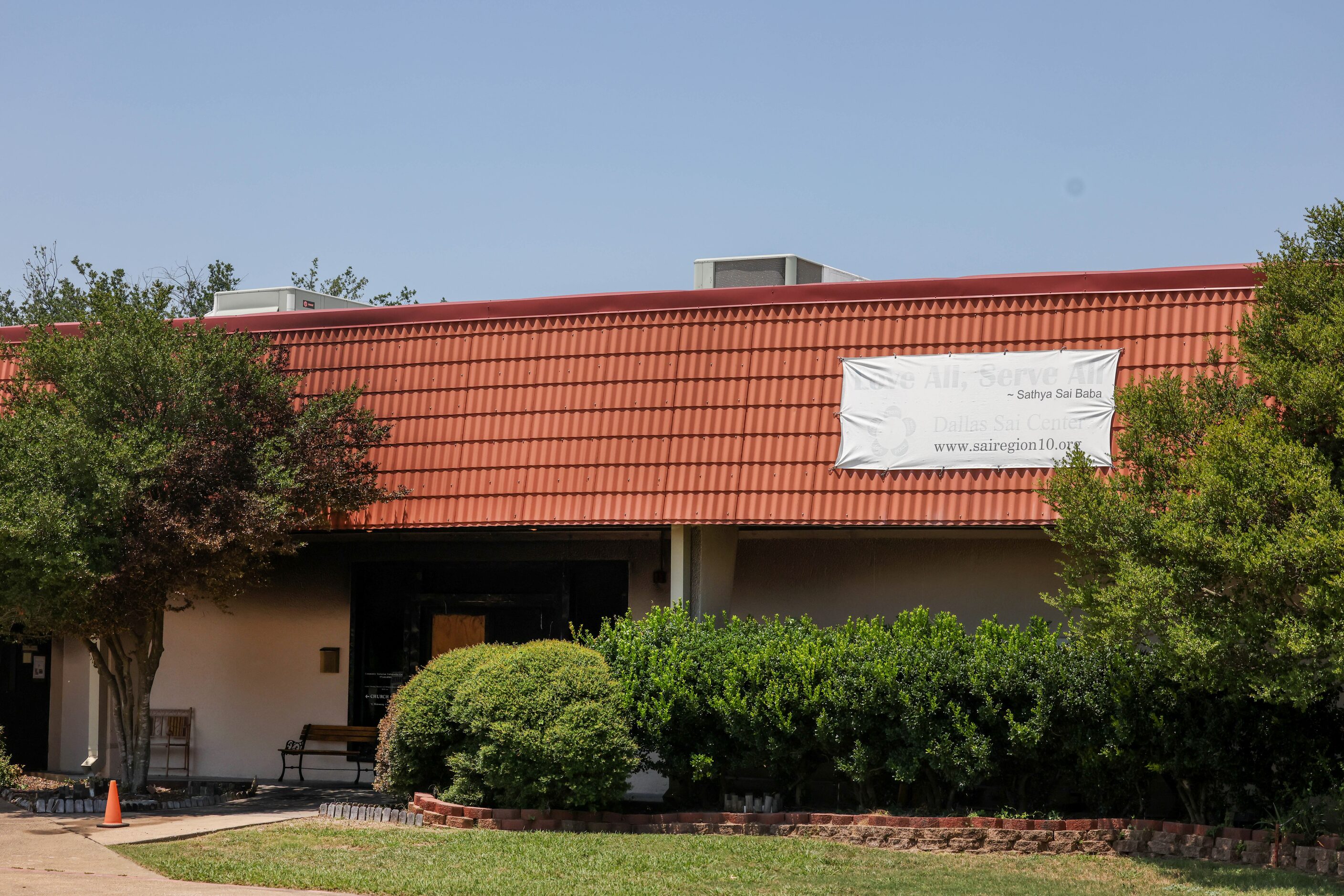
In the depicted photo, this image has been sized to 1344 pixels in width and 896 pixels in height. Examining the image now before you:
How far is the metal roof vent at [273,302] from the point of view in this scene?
66.3ft

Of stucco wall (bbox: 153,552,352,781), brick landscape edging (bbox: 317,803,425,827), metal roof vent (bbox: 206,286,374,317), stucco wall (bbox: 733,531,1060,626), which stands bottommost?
brick landscape edging (bbox: 317,803,425,827)

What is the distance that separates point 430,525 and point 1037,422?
21.7 ft

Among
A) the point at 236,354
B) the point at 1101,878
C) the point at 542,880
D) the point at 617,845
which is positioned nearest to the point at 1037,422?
the point at 1101,878

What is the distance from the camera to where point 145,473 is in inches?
571

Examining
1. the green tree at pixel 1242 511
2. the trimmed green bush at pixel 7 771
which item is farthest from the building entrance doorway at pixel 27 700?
the green tree at pixel 1242 511

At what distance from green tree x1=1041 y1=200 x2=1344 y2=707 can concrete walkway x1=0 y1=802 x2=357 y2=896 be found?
667cm

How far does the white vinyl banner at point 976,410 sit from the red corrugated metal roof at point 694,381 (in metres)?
0.16

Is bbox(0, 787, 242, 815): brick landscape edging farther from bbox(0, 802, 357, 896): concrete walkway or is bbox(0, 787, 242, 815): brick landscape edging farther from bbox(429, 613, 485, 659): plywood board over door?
bbox(429, 613, 485, 659): plywood board over door

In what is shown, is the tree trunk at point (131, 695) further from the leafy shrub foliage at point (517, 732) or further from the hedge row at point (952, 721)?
the hedge row at point (952, 721)

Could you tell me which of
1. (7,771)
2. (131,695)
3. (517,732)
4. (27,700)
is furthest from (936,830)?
(27,700)

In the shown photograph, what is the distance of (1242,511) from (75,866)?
30.6ft

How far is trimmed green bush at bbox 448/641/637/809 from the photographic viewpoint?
42.4 feet

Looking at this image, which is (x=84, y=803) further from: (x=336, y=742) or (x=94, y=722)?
(x=94, y=722)

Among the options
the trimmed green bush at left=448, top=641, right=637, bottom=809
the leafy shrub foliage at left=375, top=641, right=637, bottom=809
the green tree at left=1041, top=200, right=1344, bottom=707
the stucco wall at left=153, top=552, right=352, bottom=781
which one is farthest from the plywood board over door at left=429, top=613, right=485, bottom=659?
the green tree at left=1041, top=200, right=1344, bottom=707
